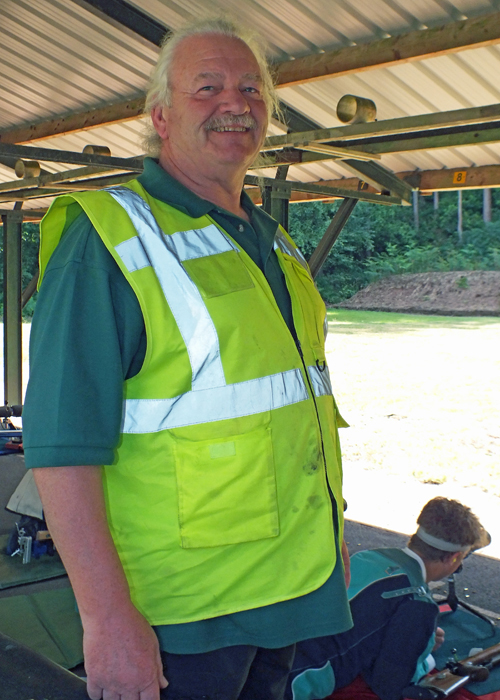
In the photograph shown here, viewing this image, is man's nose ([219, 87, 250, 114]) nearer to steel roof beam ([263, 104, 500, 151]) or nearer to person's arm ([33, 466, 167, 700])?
person's arm ([33, 466, 167, 700])

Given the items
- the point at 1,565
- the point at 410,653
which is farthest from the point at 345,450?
the point at 410,653

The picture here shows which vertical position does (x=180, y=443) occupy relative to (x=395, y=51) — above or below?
below

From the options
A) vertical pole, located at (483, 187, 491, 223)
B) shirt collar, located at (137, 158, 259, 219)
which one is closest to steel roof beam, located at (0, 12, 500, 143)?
shirt collar, located at (137, 158, 259, 219)

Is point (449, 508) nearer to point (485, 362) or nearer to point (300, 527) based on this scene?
point (300, 527)

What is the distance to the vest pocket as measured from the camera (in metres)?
1.13

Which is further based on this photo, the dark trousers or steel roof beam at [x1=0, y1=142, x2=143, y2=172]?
steel roof beam at [x1=0, y1=142, x2=143, y2=172]

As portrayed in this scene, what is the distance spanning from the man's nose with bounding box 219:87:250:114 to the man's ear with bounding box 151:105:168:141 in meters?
0.12

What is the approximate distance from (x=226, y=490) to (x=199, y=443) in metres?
0.09

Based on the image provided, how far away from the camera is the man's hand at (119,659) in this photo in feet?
3.33

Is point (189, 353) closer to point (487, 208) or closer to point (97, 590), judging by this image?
point (97, 590)

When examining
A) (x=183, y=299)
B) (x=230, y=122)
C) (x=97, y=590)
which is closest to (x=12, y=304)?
(x=230, y=122)

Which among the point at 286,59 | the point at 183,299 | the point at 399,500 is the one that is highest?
the point at 286,59

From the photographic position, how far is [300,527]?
1254 mm

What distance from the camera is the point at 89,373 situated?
106 centimetres
